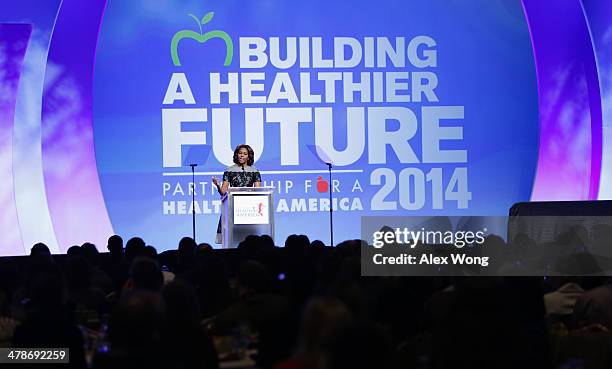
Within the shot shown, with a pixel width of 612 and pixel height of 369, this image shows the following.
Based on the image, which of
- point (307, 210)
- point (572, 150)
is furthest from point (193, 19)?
point (572, 150)

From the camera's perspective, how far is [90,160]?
1221 centimetres

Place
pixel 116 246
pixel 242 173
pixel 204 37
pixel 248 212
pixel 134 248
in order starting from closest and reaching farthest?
pixel 134 248 < pixel 116 246 < pixel 248 212 < pixel 242 173 < pixel 204 37

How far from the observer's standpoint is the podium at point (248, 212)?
9.30 metres

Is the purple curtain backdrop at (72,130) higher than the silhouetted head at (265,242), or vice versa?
the purple curtain backdrop at (72,130)

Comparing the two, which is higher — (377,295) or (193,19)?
(193,19)

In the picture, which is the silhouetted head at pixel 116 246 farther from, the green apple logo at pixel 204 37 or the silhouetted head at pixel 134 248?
the green apple logo at pixel 204 37

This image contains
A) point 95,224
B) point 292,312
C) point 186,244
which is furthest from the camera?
point 95,224

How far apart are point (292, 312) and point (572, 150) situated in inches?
359

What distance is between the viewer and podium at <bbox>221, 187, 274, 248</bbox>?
9.30m

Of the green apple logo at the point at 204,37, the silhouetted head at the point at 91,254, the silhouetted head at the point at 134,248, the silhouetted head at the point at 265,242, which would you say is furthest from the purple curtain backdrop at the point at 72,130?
the silhouetted head at the point at 134,248

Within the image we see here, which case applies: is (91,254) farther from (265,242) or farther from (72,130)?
(72,130)

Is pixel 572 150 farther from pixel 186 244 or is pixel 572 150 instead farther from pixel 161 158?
pixel 186 244

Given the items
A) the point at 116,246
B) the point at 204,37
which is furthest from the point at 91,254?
the point at 204,37

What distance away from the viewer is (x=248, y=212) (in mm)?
9336
